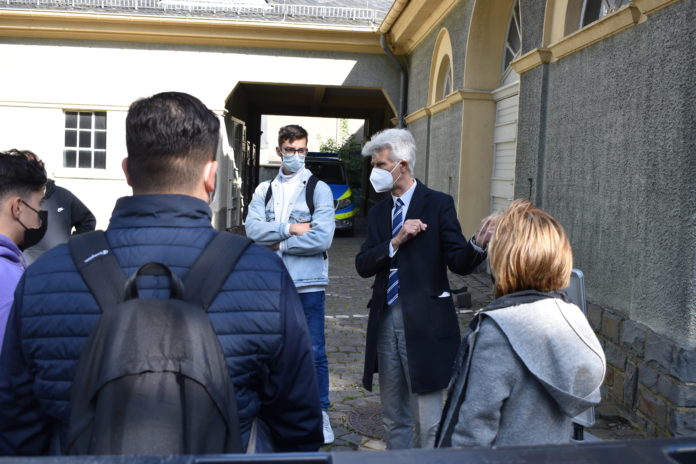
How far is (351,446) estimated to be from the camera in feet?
14.8

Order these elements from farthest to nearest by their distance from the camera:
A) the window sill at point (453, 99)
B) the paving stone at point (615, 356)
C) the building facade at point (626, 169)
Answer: the window sill at point (453, 99) → the paving stone at point (615, 356) → the building facade at point (626, 169)

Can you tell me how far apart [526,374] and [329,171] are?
17.9 m

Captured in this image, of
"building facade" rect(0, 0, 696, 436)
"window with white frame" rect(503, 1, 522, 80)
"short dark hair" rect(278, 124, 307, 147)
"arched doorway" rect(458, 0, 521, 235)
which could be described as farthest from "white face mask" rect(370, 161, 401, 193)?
"window with white frame" rect(503, 1, 522, 80)

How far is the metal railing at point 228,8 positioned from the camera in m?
14.8

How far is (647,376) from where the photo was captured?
463cm

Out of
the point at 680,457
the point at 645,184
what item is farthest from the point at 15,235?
the point at 645,184

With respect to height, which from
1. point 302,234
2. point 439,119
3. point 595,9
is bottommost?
point 302,234

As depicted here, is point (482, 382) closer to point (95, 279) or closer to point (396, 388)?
point (95, 279)

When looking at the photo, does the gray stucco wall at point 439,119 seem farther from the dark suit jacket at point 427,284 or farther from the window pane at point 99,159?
the dark suit jacket at point 427,284

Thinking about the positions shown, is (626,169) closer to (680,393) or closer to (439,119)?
(680,393)

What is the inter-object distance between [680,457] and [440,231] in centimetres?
249

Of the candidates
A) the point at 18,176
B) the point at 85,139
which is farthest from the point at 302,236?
the point at 85,139

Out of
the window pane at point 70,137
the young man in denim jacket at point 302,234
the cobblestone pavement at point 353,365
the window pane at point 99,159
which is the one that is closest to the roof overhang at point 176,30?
the window pane at point 70,137

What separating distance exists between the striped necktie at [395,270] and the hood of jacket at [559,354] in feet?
5.08
